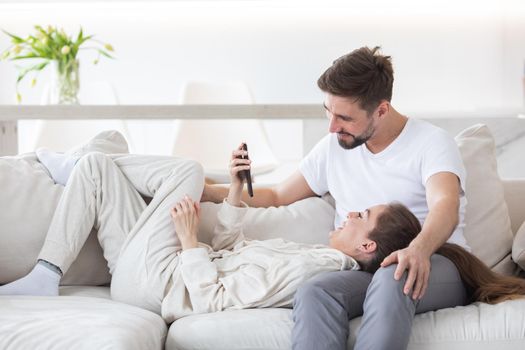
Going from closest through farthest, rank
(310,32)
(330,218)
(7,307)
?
1. (7,307)
2. (330,218)
3. (310,32)

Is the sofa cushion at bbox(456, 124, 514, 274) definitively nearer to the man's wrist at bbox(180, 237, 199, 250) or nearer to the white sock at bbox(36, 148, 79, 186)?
the man's wrist at bbox(180, 237, 199, 250)

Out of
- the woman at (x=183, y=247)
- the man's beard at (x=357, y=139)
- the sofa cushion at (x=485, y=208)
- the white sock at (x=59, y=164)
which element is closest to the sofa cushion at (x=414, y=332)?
the woman at (x=183, y=247)

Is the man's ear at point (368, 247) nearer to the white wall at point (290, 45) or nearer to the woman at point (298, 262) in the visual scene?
the woman at point (298, 262)

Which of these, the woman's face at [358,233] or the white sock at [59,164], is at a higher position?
the white sock at [59,164]

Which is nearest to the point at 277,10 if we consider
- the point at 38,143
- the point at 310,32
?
the point at 310,32

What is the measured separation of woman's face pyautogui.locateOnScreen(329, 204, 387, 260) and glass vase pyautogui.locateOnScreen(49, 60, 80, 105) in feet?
6.93

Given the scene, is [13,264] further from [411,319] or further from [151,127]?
[151,127]

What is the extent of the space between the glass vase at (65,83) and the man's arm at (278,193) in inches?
64.9

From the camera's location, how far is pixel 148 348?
A: 2.13 metres

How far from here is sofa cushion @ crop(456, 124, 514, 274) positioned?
270 cm

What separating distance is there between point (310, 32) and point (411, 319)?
12.5ft

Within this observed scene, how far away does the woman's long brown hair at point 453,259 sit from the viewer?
2.36 metres

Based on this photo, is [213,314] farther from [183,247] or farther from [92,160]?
[92,160]

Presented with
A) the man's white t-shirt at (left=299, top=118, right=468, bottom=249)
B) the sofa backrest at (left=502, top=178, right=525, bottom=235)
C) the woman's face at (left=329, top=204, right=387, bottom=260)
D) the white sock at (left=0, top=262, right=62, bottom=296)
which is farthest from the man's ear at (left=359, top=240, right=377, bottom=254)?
the white sock at (left=0, top=262, right=62, bottom=296)
